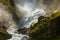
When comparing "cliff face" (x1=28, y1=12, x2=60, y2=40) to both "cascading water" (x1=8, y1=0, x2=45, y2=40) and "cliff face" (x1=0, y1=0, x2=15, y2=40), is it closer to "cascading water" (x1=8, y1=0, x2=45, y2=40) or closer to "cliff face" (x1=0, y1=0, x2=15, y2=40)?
"cascading water" (x1=8, y1=0, x2=45, y2=40)

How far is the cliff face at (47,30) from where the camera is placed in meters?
31.6

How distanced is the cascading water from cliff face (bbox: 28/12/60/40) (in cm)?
123

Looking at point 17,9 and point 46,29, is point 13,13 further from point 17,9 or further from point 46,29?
point 46,29

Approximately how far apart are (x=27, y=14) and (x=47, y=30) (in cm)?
1208

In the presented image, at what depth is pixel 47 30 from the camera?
3206 cm

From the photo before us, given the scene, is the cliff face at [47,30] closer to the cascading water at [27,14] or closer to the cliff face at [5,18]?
the cascading water at [27,14]

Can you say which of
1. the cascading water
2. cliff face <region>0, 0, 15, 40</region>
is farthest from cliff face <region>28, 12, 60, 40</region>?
cliff face <region>0, 0, 15, 40</region>

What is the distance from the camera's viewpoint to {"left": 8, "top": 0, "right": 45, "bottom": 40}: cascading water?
33.2 metres

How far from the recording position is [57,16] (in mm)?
32750

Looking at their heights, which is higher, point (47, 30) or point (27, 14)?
point (27, 14)

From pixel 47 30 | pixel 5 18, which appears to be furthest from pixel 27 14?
pixel 47 30

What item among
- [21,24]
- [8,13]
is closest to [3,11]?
[8,13]

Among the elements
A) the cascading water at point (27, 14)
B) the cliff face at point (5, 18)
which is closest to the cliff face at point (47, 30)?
the cascading water at point (27, 14)

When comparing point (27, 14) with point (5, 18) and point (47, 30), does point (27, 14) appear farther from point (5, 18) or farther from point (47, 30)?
point (47, 30)
